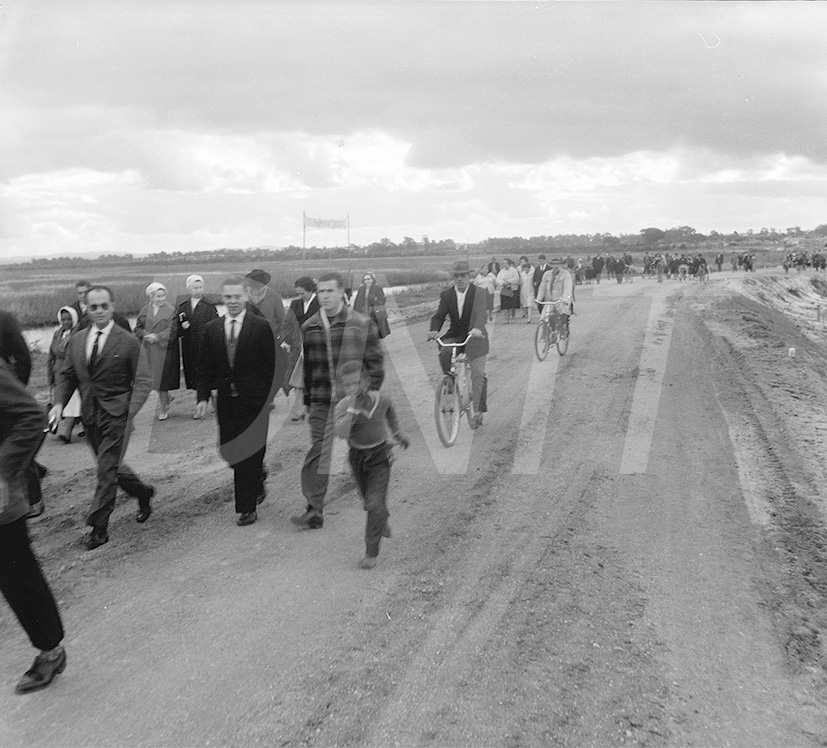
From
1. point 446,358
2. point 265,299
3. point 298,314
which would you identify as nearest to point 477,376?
point 446,358

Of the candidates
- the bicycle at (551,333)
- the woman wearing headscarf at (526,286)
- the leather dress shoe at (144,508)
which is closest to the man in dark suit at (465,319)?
the leather dress shoe at (144,508)

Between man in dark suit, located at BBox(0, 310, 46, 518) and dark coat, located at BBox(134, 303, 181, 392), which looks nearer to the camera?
man in dark suit, located at BBox(0, 310, 46, 518)

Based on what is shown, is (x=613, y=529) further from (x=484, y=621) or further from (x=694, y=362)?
(x=694, y=362)

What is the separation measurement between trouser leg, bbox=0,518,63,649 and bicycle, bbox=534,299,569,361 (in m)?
11.6

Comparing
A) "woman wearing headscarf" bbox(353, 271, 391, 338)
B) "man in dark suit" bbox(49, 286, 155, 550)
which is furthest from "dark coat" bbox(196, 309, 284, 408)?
"woman wearing headscarf" bbox(353, 271, 391, 338)

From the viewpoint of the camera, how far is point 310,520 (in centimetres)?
679

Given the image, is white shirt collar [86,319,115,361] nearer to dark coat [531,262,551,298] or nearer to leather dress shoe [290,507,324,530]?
leather dress shoe [290,507,324,530]

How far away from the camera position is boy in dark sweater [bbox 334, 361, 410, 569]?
601cm

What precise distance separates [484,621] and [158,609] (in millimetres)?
2118

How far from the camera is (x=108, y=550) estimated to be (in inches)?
250

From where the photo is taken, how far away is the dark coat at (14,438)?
4.16 m

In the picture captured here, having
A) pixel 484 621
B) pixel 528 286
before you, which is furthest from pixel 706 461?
pixel 528 286

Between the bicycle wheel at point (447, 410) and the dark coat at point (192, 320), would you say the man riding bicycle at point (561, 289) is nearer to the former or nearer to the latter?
the bicycle wheel at point (447, 410)

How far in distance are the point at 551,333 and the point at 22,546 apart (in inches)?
492
